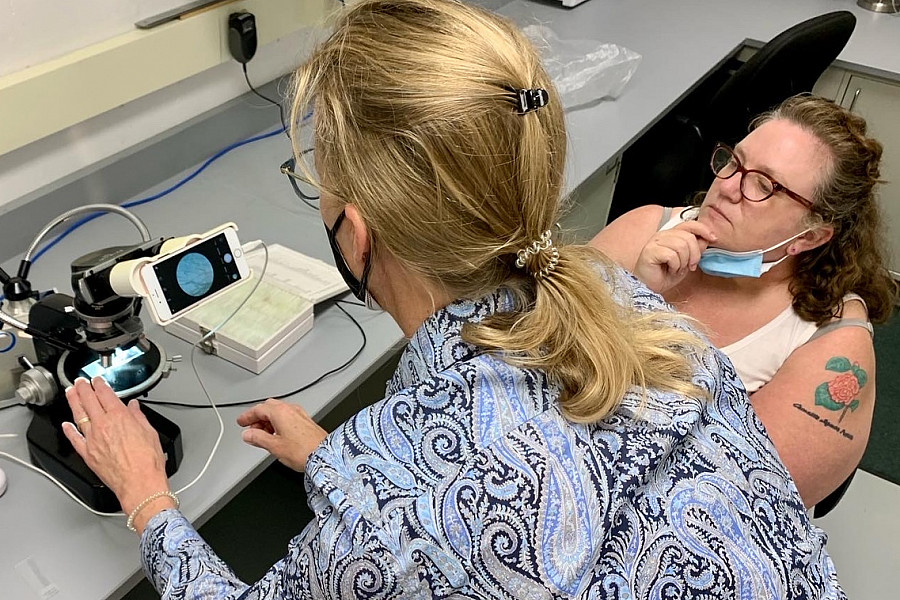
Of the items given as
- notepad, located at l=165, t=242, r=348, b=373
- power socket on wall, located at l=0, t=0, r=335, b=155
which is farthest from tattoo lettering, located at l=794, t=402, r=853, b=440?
power socket on wall, located at l=0, t=0, r=335, b=155

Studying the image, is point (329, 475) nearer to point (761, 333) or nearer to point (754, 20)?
point (761, 333)

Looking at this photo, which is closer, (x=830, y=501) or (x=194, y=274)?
(x=194, y=274)

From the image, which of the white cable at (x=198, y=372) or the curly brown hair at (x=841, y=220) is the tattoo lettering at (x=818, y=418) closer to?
the curly brown hair at (x=841, y=220)

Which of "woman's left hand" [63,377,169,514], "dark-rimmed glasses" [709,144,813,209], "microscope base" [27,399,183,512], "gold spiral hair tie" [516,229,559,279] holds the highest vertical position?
"gold spiral hair tie" [516,229,559,279]

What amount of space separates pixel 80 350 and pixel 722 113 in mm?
1765

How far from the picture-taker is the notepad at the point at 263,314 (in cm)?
125

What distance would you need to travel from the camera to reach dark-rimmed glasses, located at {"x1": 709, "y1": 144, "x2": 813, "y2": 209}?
→ 1.37 m

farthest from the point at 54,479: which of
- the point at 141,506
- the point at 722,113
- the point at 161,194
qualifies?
the point at 722,113

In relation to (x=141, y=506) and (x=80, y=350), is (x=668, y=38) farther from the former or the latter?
(x=141, y=506)

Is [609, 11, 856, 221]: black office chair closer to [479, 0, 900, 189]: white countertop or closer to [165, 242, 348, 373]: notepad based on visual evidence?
[479, 0, 900, 189]: white countertop

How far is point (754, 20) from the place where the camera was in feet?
8.81

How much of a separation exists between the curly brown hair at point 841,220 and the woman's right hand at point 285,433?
0.88 meters

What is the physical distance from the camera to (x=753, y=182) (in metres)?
1.40

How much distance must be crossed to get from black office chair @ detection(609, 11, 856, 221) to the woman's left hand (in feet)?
5.36
